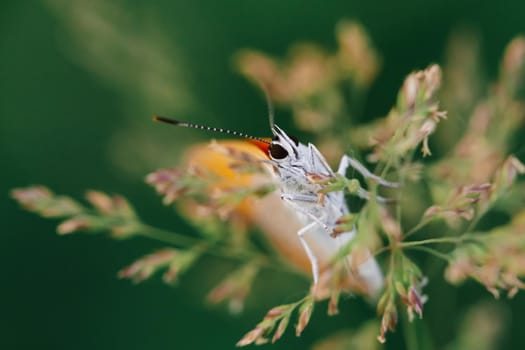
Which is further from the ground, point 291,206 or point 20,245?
point 20,245

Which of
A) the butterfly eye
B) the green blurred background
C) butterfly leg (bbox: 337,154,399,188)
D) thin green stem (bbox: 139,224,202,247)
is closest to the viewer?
the butterfly eye

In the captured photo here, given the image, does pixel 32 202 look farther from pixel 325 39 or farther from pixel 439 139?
pixel 325 39

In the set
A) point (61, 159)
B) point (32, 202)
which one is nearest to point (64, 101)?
point (61, 159)

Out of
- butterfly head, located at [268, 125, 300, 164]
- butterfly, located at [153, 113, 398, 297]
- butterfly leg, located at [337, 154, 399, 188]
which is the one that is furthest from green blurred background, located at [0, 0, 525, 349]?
butterfly head, located at [268, 125, 300, 164]

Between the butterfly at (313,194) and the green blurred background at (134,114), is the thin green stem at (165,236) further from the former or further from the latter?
the butterfly at (313,194)

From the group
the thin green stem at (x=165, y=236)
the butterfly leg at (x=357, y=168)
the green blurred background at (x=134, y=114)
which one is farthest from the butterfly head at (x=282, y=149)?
the green blurred background at (x=134, y=114)

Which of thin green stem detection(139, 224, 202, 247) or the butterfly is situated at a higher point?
thin green stem detection(139, 224, 202, 247)

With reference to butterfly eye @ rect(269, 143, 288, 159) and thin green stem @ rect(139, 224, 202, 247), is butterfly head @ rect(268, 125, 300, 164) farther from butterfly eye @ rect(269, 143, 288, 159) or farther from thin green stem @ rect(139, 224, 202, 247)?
thin green stem @ rect(139, 224, 202, 247)

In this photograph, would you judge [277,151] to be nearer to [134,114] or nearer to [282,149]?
[282,149]
